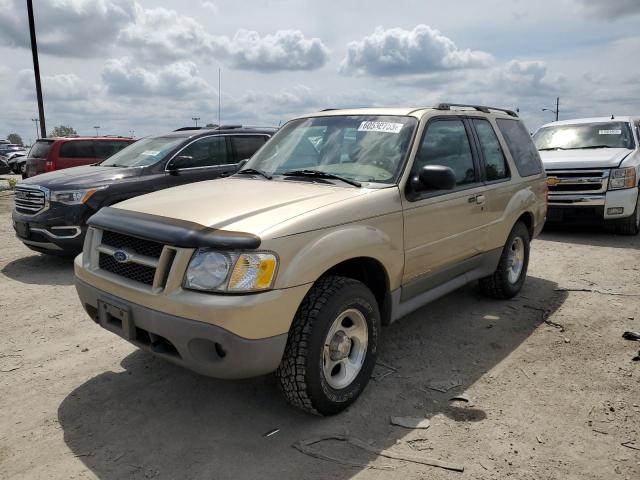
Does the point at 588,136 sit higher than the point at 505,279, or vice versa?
the point at 588,136

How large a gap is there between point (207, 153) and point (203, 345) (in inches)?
214

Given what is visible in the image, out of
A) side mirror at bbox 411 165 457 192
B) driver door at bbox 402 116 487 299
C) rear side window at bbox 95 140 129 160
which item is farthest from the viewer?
rear side window at bbox 95 140 129 160

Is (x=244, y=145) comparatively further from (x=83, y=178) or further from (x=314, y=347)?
(x=314, y=347)

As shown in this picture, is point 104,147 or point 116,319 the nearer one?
point 116,319

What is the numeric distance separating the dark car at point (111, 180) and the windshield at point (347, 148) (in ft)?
10.2

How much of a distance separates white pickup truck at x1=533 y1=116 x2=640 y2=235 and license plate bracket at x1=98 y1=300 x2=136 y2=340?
767 cm

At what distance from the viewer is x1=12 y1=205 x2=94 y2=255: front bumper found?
6484 mm

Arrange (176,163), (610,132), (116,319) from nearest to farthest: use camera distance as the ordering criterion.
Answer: (116,319) → (176,163) → (610,132)

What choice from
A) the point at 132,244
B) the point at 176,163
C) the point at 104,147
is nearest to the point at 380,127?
the point at 132,244

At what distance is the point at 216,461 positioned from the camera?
277 cm

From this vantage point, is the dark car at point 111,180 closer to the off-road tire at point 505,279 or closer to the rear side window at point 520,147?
the rear side window at point 520,147

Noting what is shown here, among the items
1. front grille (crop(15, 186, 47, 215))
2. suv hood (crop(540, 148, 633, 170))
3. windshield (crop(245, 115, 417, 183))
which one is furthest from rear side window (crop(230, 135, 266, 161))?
suv hood (crop(540, 148, 633, 170))

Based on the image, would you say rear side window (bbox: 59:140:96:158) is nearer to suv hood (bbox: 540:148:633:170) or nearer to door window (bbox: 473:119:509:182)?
suv hood (bbox: 540:148:633:170)

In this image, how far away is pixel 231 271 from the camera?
2660 mm
